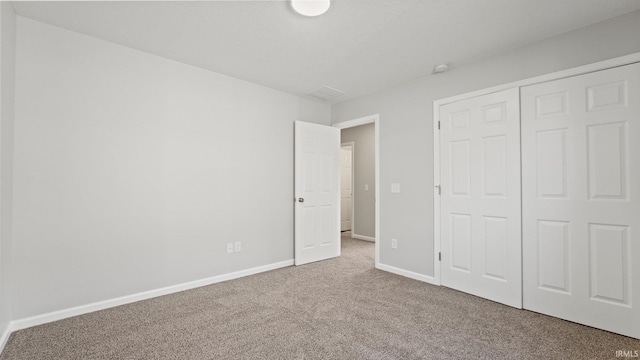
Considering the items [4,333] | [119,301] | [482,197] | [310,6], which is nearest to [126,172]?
[119,301]

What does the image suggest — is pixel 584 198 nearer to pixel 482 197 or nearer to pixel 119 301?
pixel 482 197

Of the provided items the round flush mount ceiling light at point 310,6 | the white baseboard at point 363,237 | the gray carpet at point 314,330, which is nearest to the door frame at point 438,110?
the gray carpet at point 314,330

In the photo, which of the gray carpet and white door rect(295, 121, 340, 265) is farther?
white door rect(295, 121, 340, 265)

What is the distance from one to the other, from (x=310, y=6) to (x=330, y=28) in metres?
0.36

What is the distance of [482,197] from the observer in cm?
294

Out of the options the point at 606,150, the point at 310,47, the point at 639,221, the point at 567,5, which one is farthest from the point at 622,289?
the point at 310,47

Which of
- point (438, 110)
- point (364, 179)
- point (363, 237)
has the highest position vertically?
point (438, 110)

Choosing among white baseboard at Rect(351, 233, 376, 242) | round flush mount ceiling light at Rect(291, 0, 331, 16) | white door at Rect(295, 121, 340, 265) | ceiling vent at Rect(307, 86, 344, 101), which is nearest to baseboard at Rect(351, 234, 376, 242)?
white baseboard at Rect(351, 233, 376, 242)

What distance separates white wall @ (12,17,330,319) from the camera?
2.32m

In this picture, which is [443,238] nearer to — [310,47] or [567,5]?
[567,5]

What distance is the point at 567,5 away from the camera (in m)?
2.10

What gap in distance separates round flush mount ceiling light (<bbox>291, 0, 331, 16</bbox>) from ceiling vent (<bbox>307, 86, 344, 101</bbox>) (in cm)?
169

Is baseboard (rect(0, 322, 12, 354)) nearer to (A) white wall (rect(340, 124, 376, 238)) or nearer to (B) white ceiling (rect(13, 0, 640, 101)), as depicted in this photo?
(B) white ceiling (rect(13, 0, 640, 101))

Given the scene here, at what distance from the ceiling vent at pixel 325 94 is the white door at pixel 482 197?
1469 millimetres
